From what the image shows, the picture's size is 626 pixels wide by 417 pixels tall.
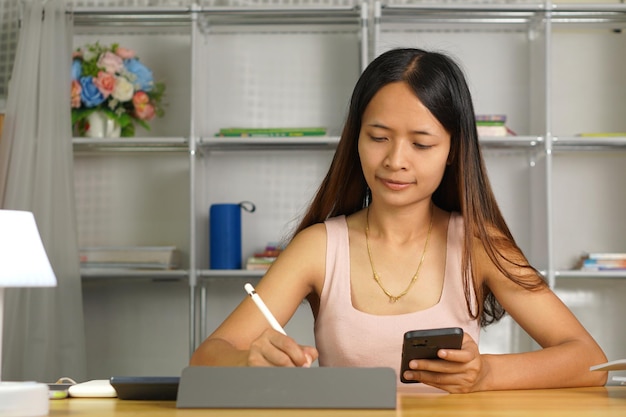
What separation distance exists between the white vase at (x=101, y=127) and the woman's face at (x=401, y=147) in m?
2.02

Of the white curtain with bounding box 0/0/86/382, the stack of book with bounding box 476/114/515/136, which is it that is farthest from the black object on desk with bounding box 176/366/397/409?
the stack of book with bounding box 476/114/515/136

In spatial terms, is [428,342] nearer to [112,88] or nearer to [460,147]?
[460,147]

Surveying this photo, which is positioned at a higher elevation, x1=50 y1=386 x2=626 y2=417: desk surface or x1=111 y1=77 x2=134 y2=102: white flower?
x1=111 y1=77 x2=134 y2=102: white flower

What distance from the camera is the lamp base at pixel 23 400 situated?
44.3 inches

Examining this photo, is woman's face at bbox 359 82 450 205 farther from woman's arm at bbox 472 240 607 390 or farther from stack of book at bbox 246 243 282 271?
stack of book at bbox 246 243 282 271

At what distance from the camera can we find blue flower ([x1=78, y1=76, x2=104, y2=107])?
3.58 metres

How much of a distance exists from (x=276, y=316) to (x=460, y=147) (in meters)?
0.48

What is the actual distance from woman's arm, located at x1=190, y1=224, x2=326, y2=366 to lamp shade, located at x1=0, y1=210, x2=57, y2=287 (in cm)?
33

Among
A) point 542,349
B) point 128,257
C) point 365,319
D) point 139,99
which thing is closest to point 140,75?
point 139,99

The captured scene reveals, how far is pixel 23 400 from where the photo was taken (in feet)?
3.73

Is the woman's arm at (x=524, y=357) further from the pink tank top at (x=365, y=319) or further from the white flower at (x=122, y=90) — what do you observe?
the white flower at (x=122, y=90)

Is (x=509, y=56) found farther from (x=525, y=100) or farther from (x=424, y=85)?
(x=424, y=85)

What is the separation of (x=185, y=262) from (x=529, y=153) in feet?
4.71

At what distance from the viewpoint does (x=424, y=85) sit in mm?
1811
